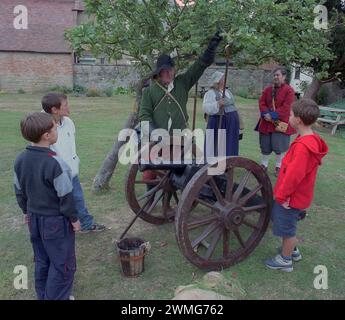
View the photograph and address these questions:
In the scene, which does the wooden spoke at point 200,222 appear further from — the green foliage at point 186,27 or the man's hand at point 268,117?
the man's hand at point 268,117

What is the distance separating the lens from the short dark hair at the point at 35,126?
2.75 m

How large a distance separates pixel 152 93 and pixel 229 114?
1715 millimetres

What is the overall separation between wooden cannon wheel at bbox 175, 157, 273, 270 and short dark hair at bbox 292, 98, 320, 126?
57 cm

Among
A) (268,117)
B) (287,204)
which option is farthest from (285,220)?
(268,117)

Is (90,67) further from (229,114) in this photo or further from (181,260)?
(181,260)

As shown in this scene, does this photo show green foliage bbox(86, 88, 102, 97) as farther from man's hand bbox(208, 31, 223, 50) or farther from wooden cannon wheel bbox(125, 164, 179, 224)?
man's hand bbox(208, 31, 223, 50)

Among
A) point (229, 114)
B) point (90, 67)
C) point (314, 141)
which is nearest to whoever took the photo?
point (314, 141)

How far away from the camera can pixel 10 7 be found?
92.9ft

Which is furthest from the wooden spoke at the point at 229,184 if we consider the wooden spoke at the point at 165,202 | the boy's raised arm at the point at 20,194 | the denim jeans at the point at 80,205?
the boy's raised arm at the point at 20,194

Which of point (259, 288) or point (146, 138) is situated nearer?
point (259, 288)

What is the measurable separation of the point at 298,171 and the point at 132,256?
62.7 inches

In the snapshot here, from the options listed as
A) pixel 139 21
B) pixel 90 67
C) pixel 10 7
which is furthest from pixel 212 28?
pixel 10 7

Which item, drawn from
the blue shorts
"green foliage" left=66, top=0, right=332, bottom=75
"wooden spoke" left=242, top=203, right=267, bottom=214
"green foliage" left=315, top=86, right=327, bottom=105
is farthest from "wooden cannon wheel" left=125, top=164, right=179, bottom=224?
"green foliage" left=315, top=86, right=327, bottom=105

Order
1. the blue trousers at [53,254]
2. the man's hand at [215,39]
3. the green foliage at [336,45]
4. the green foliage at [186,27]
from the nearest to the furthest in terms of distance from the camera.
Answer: the blue trousers at [53,254] < the man's hand at [215,39] < the green foliage at [186,27] < the green foliage at [336,45]
